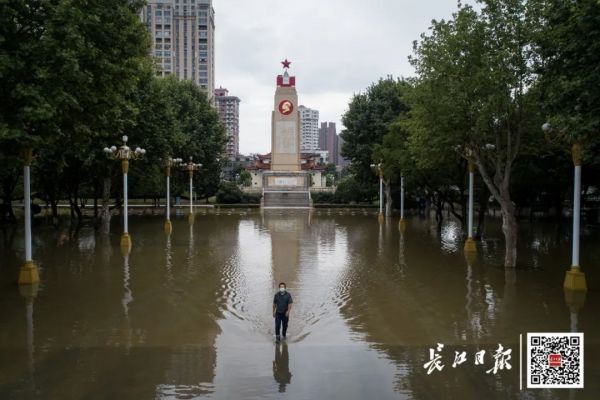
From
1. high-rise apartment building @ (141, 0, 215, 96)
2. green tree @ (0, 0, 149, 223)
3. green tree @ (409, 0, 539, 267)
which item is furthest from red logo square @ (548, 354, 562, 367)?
high-rise apartment building @ (141, 0, 215, 96)

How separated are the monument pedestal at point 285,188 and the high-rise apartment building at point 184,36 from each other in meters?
82.0

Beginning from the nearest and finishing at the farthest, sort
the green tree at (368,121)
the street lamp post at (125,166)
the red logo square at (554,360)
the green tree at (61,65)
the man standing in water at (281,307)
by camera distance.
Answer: the red logo square at (554,360) → the man standing in water at (281,307) → the green tree at (61,65) → the street lamp post at (125,166) → the green tree at (368,121)

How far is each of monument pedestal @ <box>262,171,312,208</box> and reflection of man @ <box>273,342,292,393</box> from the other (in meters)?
53.3

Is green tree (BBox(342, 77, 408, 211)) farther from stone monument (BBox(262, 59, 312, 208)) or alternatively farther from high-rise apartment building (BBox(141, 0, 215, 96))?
high-rise apartment building (BBox(141, 0, 215, 96))

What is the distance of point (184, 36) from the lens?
471 ft

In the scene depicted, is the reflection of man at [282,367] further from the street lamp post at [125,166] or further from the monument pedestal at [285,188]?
the monument pedestal at [285,188]

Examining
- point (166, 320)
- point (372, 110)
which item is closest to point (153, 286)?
point (166, 320)

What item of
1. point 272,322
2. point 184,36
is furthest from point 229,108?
point 272,322

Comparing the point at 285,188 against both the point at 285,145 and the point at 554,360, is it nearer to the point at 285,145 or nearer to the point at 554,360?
the point at 285,145

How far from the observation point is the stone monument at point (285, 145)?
220 ft

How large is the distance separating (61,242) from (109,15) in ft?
50.2

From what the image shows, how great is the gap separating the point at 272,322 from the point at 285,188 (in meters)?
55.2

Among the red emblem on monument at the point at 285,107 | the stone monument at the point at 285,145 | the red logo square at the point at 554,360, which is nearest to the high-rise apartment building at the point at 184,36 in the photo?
the stone monument at the point at 285,145

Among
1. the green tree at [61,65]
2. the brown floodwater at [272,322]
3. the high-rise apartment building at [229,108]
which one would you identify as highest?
the high-rise apartment building at [229,108]
